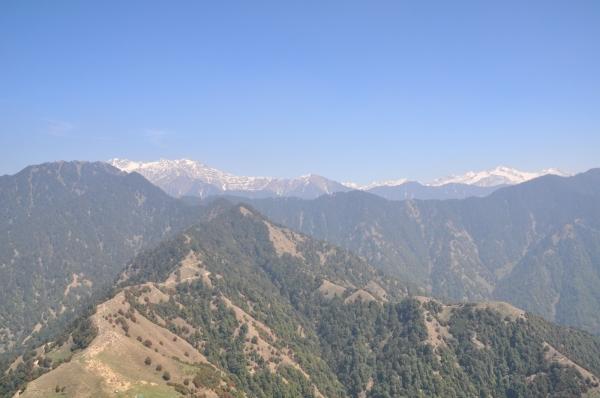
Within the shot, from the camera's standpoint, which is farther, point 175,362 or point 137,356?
point 175,362

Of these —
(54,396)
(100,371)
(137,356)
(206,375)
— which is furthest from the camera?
(206,375)

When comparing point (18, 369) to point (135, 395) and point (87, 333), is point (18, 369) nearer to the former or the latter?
point (87, 333)

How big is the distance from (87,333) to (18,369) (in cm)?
2405

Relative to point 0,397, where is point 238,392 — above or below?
below

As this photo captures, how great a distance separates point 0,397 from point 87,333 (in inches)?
1401

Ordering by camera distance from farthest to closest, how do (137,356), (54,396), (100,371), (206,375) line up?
(206,375) → (137,356) → (100,371) → (54,396)

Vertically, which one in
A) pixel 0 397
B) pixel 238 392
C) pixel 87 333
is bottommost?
pixel 238 392

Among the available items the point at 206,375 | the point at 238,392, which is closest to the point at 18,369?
the point at 206,375

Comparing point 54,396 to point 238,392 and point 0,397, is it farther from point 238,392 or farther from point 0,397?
point 238,392

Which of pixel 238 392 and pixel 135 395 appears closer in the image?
pixel 135 395

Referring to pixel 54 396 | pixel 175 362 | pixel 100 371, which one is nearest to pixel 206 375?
pixel 175 362

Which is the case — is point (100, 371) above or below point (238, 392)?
above

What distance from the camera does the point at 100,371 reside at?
152 m

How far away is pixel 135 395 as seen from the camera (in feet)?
466
